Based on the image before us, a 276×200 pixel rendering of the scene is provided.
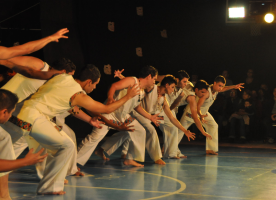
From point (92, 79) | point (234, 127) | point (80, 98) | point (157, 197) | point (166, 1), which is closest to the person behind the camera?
point (80, 98)

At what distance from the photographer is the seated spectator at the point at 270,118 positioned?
27.8ft

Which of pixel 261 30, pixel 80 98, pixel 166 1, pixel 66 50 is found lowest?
pixel 80 98

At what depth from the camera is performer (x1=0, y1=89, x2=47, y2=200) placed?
2494mm

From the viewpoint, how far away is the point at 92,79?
4078 mm

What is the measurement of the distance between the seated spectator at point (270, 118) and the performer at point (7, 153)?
6357 mm

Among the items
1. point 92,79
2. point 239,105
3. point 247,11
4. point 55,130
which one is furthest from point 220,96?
point 55,130

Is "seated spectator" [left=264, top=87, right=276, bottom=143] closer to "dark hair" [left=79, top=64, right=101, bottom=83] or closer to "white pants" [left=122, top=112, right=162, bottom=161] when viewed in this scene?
"white pants" [left=122, top=112, right=162, bottom=161]

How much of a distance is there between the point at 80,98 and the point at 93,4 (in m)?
6.59

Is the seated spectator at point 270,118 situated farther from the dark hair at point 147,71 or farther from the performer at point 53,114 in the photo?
the performer at point 53,114

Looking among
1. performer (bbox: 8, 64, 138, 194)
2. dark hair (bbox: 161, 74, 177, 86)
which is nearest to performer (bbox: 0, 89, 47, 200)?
performer (bbox: 8, 64, 138, 194)

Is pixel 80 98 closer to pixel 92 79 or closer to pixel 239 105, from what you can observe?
pixel 92 79

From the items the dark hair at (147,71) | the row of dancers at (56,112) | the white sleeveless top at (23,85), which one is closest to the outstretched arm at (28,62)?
the row of dancers at (56,112)

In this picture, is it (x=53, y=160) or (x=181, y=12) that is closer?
(x=53, y=160)

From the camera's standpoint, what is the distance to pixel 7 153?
3.08 metres
